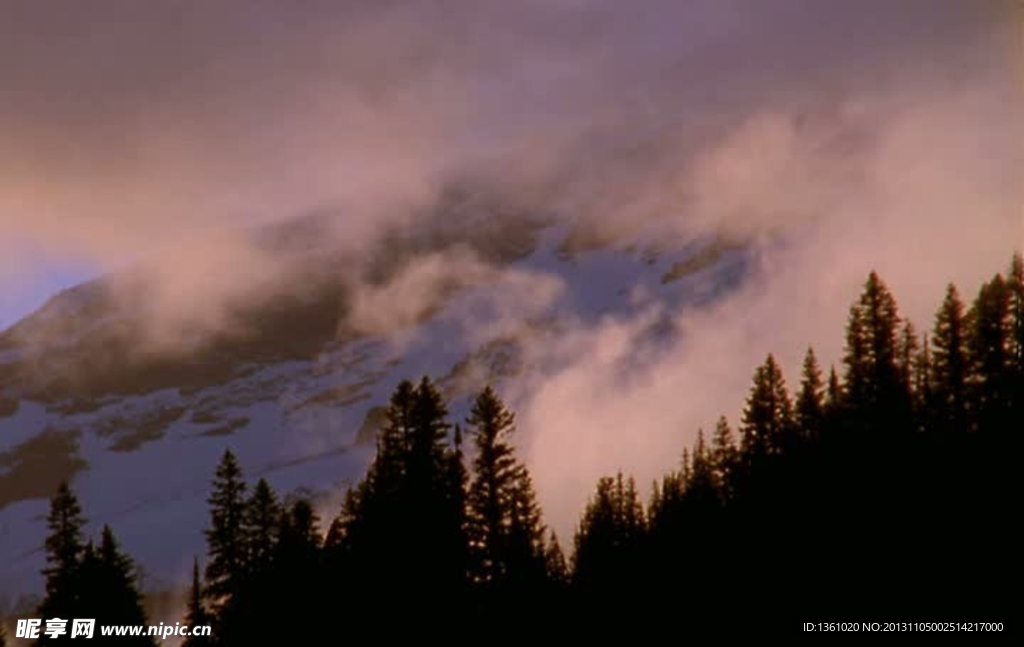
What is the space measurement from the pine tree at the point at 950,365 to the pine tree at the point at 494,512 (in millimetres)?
26856

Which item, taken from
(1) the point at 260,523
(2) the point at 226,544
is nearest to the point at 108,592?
(2) the point at 226,544

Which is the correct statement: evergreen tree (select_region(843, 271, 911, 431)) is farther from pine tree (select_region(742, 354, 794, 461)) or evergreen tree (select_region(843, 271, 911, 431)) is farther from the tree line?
pine tree (select_region(742, 354, 794, 461))

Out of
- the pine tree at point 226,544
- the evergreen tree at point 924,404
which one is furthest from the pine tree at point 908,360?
the pine tree at point 226,544

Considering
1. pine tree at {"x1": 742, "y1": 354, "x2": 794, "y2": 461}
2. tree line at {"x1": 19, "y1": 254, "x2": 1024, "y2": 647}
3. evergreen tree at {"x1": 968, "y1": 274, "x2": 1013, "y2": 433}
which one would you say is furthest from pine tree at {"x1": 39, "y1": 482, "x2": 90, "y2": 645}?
evergreen tree at {"x1": 968, "y1": 274, "x2": 1013, "y2": 433}

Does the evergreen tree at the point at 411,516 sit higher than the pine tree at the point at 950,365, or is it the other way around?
the pine tree at the point at 950,365

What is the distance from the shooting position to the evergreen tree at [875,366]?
236 feet

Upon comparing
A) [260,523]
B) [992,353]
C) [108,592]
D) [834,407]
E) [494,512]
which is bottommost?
[108,592]

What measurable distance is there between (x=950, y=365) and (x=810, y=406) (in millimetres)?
10786

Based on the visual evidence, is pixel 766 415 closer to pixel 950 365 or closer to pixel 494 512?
pixel 950 365

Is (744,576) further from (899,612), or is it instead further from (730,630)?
(899,612)

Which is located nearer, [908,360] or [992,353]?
[992,353]

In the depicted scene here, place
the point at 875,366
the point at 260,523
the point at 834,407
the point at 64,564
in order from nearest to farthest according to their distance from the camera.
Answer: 1. the point at 64,564
2. the point at 260,523
3. the point at 875,366
4. the point at 834,407

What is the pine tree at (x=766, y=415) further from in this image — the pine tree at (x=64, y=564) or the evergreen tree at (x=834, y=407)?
the pine tree at (x=64, y=564)

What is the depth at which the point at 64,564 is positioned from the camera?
56656mm
